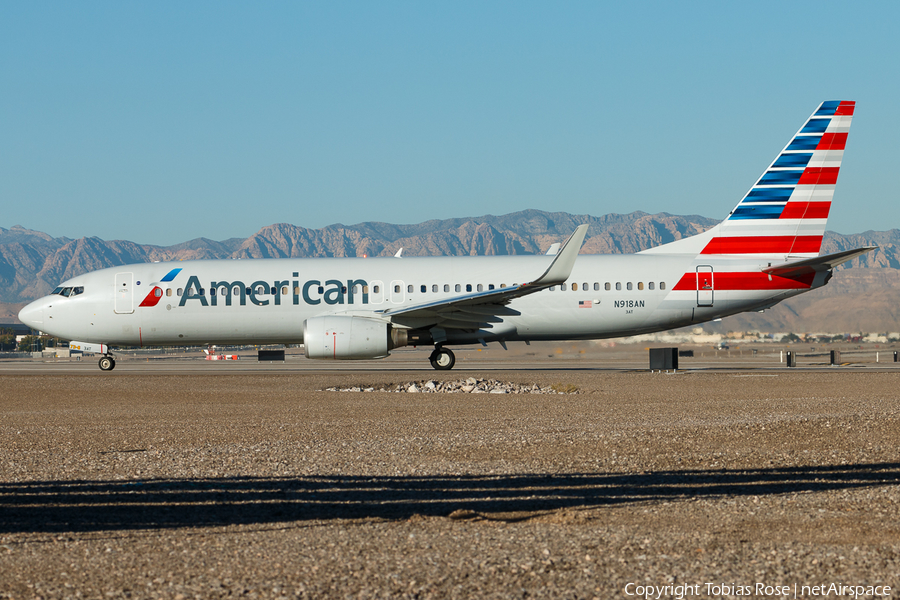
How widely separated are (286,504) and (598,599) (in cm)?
331

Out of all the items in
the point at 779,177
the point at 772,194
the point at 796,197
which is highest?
the point at 779,177

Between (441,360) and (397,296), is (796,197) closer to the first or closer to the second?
(441,360)

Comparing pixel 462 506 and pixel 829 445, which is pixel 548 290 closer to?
pixel 829 445

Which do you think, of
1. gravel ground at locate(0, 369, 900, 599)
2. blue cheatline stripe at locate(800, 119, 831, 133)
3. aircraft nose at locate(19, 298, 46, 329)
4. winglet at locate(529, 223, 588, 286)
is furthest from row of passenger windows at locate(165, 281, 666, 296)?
gravel ground at locate(0, 369, 900, 599)

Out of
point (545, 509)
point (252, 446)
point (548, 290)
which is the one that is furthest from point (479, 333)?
point (545, 509)

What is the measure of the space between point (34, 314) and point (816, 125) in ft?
91.3

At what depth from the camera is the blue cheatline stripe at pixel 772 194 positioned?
27.7m

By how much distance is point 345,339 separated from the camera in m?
25.5

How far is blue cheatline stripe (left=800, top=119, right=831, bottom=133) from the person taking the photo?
2773cm

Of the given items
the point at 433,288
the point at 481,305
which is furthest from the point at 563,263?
the point at 433,288

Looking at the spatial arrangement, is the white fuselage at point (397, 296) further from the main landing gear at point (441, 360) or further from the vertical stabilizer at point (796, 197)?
the main landing gear at point (441, 360)

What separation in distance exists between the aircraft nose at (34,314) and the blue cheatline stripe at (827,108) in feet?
90.7

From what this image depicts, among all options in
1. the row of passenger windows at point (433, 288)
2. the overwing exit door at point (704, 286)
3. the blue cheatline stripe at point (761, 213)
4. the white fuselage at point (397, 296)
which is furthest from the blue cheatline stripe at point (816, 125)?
the row of passenger windows at point (433, 288)

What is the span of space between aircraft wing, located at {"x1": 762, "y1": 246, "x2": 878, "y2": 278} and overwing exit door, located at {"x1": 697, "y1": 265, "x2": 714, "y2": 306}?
172 cm
